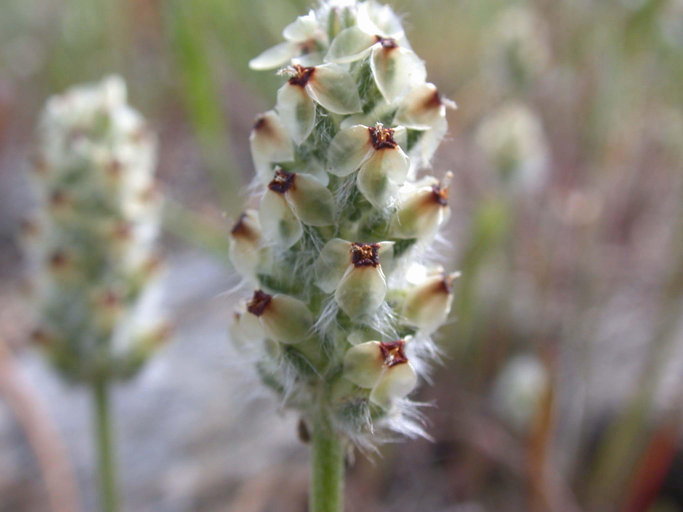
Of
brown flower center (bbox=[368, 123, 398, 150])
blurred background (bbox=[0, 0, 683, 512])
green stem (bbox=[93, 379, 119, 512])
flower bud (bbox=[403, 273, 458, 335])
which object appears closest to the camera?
brown flower center (bbox=[368, 123, 398, 150])

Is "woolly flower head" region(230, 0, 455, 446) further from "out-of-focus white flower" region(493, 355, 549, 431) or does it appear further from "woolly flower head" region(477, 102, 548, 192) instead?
"woolly flower head" region(477, 102, 548, 192)

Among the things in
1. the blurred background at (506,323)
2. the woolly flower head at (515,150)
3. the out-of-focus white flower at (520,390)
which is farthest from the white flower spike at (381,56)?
the woolly flower head at (515,150)

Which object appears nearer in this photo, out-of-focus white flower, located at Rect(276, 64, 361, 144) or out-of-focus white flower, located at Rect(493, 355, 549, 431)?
out-of-focus white flower, located at Rect(276, 64, 361, 144)

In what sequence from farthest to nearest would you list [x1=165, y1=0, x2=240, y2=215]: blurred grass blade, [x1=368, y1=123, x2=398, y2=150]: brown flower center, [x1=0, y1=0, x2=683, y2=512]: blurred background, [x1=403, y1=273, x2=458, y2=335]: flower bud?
[x1=165, y1=0, x2=240, y2=215]: blurred grass blade
[x1=0, y1=0, x2=683, y2=512]: blurred background
[x1=403, y1=273, x2=458, y2=335]: flower bud
[x1=368, y1=123, x2=398, y2=150]: brown flower center

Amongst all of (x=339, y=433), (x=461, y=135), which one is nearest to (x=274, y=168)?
(x=339, y=433)

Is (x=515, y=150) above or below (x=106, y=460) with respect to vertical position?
above

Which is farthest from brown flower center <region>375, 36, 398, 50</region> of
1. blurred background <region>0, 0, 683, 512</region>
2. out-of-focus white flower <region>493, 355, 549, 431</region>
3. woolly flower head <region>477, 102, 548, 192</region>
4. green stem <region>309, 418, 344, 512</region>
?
woolly flower head <region>477, 102, 548, 192</region>

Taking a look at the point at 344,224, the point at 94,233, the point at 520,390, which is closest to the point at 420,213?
the point at 344,224

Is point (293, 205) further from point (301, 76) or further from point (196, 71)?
point (196, 71)
